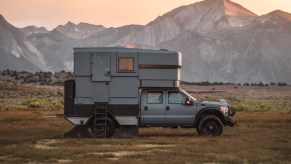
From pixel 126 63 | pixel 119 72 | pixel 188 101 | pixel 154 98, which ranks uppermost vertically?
pixel 126 63

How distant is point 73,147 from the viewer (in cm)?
1941

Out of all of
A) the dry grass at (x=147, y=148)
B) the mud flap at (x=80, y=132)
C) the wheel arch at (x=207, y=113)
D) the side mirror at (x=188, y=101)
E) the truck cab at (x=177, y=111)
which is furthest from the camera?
the wheel arch at (x=207, y=113)

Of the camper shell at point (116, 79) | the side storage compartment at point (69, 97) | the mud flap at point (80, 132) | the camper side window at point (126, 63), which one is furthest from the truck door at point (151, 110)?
the side storage compartment at point (69, 97)

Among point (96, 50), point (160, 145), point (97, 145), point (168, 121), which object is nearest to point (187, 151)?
point (160, 145)

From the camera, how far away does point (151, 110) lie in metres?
23.4

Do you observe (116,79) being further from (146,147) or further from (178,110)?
(146,147)

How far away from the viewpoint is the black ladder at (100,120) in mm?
22938

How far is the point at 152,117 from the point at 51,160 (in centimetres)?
783

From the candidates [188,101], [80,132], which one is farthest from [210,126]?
[80,132]

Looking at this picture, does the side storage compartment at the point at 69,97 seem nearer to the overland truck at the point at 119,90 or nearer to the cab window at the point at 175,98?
the overland truck at the point at 119,90

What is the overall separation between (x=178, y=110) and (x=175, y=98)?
0.52 metres

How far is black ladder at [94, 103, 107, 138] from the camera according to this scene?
22938 millimetres

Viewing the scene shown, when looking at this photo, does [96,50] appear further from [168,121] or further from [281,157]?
[281,157]

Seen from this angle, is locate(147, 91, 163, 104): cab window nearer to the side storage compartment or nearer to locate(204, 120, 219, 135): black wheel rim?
locate(204, 120, 219, 135): black wheel rim
